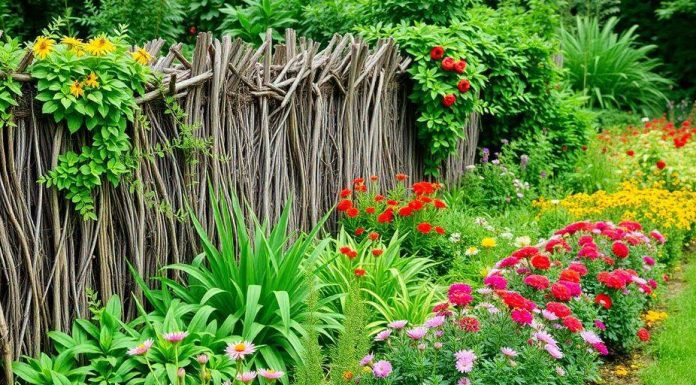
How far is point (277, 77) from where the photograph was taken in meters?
4.45

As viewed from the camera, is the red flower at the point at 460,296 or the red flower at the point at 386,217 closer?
the red flower at the point at 460,296

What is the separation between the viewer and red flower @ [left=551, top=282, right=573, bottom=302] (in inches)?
144

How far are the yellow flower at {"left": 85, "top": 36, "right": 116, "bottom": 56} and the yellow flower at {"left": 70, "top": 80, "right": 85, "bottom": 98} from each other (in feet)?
0.48

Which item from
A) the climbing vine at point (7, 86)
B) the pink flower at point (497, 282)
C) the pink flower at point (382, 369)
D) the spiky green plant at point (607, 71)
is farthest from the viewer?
the spiky green plant at point (607, 71)

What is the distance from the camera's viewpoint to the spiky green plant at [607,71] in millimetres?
11469

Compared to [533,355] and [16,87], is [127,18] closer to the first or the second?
[16,87]

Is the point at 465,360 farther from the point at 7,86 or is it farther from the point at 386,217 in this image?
the point at 7,86

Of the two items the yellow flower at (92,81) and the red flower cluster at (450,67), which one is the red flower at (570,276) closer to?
the red flower cluster at (450,67)

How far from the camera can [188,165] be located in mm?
3855

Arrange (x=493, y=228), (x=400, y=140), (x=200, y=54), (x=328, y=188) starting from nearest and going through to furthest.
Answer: (x=200, y=54) < (x=328, y=188) < (x=493, y=228) < (x=400, y=140)

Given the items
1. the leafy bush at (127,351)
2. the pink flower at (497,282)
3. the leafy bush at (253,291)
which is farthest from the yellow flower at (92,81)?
the pink flower at (497,282)

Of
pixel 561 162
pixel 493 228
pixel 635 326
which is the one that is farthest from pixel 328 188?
pixel 561 162

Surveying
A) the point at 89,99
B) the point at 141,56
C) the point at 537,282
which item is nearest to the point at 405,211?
the point at 537,282

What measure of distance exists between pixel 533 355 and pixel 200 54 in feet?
6.99
